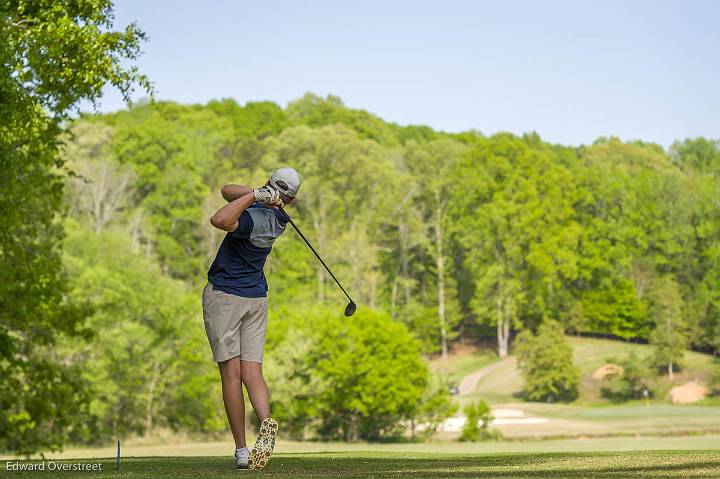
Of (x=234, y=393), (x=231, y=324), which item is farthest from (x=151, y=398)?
(x=231, y=324)

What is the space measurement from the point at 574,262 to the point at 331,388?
31.2 meters

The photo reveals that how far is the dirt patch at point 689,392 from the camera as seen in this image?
60844mm

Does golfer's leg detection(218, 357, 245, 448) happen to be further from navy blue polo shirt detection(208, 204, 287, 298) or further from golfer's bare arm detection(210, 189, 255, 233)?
golfer's bare arm detection(210, 189, 255, 233)

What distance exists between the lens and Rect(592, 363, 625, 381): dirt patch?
2549 inches

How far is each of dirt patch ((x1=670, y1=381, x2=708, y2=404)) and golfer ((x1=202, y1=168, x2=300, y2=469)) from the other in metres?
55.7

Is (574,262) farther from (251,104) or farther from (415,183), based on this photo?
(251,104)

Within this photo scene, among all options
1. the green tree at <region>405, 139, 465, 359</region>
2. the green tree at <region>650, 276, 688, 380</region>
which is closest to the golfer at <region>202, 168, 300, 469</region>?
the green tree at <region>650, 276, 688, 380</region>

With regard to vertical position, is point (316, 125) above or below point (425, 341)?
above

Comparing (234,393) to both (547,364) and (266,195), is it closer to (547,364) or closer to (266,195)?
(266,195)

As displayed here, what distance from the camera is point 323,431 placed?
152 ft

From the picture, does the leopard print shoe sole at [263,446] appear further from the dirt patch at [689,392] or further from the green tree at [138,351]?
the dirt patch at [689,392]

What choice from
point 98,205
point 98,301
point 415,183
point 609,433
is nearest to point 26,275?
point 98,301

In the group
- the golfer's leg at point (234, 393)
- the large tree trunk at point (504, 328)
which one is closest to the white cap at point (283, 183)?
the golfer's leg at point (234, 393)

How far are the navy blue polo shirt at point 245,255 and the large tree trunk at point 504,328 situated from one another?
6445 cm
